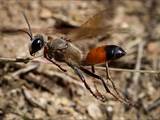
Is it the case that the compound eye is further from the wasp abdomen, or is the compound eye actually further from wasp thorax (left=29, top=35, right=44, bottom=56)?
the wasp abdomen

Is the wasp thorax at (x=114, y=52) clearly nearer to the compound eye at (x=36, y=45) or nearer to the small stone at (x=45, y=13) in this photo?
the compound eye at (x=36, y=45)

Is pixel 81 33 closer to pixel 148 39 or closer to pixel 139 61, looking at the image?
pixel 139 61

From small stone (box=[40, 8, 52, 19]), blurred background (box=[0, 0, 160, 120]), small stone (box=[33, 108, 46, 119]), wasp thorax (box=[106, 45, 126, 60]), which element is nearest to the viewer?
wasp thorax (box=[106, 45, 126, 60])

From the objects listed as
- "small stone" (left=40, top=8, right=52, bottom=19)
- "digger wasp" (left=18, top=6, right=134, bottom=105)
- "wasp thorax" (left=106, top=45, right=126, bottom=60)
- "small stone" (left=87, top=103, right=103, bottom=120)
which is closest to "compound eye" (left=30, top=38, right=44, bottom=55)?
"digger wasp" (left=18, top=6, right=134, bottom=105)

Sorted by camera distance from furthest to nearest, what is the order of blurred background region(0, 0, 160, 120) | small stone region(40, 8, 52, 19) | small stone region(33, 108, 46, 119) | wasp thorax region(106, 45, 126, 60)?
small stone region(40, 8, 52, 19) → blurred background region(0, 0, 160, 120) → small stone region(33, 108, 46, 119) → wasp thorax region(106, 45, 126, 60)

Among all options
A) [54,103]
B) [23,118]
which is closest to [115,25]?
[54,103]

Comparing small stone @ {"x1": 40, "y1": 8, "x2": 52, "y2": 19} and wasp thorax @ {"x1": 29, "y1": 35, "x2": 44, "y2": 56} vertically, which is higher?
wasp thorax @ {"x1": 29, "y1": 35, "x2": 44, "y2": 56}
